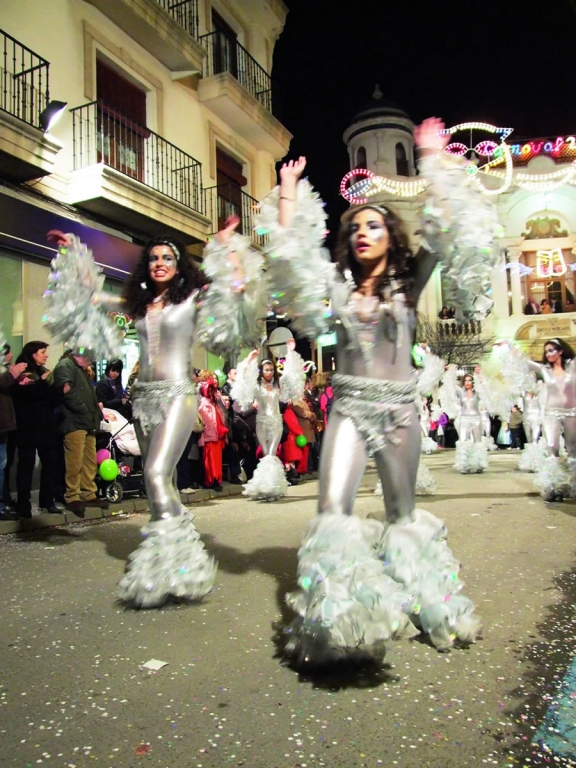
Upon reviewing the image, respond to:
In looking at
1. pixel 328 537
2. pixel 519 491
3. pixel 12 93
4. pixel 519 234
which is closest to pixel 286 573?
pixel 328 537

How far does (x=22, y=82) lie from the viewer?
9.77 metres

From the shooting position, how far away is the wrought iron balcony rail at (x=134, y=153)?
436 inches

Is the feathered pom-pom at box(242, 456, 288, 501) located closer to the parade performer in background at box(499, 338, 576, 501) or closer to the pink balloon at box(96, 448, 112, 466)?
the pink balloon at box(96, 448, 112, 466)

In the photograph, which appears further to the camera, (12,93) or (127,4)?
(127,4)

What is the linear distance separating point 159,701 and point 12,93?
1011 cm

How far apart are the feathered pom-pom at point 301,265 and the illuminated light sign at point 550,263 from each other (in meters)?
33.0

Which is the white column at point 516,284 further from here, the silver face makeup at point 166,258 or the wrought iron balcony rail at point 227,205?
the silver face makeup at point 166,258

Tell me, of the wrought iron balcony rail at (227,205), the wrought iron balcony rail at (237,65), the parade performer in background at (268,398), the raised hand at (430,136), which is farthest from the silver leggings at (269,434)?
the wrought iron balcony rail at (237,65)

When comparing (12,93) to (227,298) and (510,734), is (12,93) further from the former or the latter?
(510,734)

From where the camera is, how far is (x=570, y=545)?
15.5ft

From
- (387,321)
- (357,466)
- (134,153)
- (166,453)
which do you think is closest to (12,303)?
(134,153)

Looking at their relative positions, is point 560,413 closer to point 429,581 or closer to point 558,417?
point 558,417

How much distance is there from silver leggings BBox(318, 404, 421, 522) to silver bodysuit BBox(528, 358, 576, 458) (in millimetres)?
4543

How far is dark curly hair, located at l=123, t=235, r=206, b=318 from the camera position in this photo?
383cm
